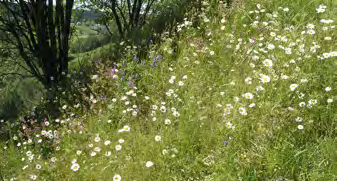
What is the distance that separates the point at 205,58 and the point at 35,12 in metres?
4.13

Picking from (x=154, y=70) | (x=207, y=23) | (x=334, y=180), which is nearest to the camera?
(x=334, y=180)

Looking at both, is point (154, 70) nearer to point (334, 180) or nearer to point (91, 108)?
point (91, 108)

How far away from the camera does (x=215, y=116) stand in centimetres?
278

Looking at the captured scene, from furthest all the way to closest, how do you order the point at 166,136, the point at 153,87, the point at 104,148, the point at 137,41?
the point at 137,41, the point at 153,87, the point at 104,148, the point at 166,136

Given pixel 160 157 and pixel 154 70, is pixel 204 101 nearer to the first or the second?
pixel 160 157

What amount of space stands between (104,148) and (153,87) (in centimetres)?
118

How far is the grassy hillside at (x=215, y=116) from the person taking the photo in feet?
7.39

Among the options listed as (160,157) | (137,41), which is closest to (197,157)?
(160,157)

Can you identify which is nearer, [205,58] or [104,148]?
[104,148]

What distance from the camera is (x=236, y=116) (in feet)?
8.46

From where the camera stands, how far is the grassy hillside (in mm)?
2252

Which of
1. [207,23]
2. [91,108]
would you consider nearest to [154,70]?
[91,108]

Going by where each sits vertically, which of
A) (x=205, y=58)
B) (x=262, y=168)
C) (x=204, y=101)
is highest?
(x=205, y=58)

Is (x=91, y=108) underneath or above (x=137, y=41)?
underneath
